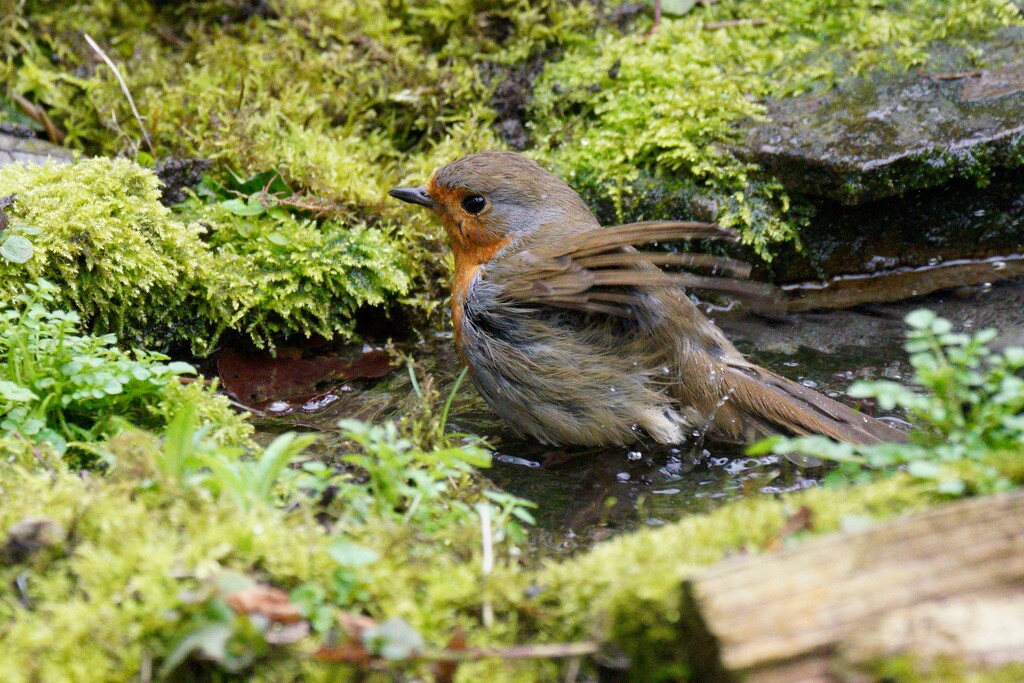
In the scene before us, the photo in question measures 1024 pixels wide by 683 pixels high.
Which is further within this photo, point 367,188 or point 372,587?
point 367,188

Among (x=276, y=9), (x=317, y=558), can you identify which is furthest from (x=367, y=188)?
(x=317, y=558)

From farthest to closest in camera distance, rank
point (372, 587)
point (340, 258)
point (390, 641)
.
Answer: point (340, 258), point (372, 587), point (390, 641)

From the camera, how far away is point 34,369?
3.36 meters

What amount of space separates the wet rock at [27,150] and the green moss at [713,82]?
9.76 feet

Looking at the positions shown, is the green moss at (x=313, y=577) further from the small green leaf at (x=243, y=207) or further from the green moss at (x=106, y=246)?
the small green leaf at (x=243, y=207)

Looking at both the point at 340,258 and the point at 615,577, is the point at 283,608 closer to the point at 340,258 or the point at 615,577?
the point at 615,577

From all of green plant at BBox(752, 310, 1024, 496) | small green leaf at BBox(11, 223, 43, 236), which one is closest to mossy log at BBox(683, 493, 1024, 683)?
green plant at BBox(752, 310, 1024, 496)

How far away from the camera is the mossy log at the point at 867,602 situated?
5.95 ft

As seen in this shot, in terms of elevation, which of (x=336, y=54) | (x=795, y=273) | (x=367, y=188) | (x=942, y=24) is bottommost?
(x=795, y=273)

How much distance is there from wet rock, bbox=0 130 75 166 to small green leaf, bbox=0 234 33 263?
1475 millimetres

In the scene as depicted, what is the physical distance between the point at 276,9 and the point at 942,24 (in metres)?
4.64

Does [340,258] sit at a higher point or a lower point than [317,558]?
lower

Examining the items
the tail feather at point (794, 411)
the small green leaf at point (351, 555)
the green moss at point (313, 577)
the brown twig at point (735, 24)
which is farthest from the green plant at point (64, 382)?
the brown twig at point (735, 24)

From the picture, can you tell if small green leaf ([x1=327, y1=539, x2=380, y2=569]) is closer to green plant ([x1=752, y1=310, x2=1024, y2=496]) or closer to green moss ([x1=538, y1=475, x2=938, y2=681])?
green moss ([x1=538, y1=475, x2=938, y2=681])
